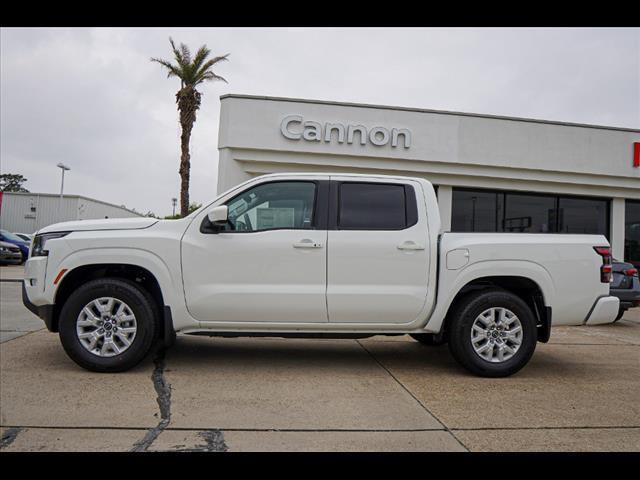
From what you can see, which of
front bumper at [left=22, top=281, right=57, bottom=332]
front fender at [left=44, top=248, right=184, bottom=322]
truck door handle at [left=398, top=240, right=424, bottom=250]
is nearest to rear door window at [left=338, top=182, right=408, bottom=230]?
truck door handle at [left=398, top=240, right=424, bottom=250]

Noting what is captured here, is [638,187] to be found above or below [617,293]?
above

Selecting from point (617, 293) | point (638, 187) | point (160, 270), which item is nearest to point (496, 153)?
point (638, 187)

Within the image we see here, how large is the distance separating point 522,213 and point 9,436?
1677 centimetres

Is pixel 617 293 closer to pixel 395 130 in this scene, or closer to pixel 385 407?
pixel 385 407

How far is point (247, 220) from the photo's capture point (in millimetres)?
5016

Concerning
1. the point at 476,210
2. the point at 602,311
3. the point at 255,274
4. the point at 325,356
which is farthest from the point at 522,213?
the point at 255,274

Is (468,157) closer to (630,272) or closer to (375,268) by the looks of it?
(630,272)

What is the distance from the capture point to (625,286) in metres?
9.45

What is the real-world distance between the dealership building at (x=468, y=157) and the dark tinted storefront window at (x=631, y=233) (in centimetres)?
4

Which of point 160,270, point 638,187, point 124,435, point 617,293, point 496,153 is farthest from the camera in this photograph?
point 638,187

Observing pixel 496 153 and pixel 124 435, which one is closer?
pixel 124 435

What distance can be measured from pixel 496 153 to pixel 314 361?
13.1 m

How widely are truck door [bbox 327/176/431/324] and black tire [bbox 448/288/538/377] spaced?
42 cm

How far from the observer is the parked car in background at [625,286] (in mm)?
9305
